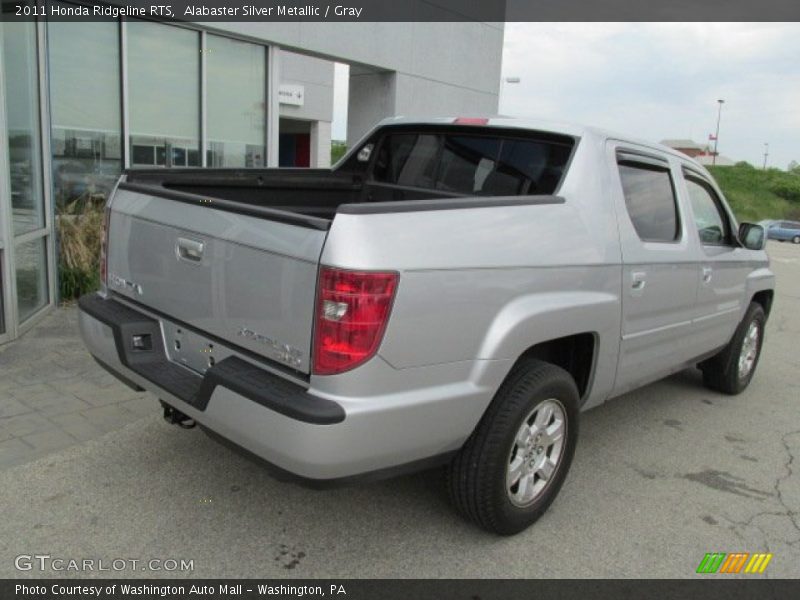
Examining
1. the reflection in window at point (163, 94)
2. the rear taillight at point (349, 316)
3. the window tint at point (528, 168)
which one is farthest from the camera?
the reflection in window at point (163, 94)

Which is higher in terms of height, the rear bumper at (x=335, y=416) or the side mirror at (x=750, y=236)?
the side mirror at (x=750, y=236)

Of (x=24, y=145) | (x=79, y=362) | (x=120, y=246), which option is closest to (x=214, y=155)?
(x=24, y=145)

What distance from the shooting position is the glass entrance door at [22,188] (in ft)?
18.4

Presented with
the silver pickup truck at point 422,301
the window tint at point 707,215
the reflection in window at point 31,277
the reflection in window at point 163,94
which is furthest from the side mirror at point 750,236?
the reflection in window at point 163,94

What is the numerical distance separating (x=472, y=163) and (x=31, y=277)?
4493mm

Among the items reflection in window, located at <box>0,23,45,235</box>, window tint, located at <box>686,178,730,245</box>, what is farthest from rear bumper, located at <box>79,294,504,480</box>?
reflection in window, located at <box>0,23,45,235</box>

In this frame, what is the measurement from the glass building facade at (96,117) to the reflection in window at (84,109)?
Result: 0.03 feet

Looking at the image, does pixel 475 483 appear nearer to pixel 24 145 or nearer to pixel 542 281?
pixel 542 281

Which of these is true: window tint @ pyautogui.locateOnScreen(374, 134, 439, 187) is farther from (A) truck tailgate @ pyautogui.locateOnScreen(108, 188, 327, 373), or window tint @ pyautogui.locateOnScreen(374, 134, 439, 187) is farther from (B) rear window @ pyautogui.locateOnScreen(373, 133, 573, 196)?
(A) truck tailgate @ pyautogui.locateOnScreen(108, 188, 327, 373)

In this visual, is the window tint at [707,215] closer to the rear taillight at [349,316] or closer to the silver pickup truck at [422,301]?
the silver pickup truck at [422,301]

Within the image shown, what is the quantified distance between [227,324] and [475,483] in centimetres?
123

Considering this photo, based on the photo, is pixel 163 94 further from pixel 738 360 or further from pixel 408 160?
pixel 738 360

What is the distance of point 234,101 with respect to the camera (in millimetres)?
9008

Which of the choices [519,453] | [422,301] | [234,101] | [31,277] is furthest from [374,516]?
[234,101]
